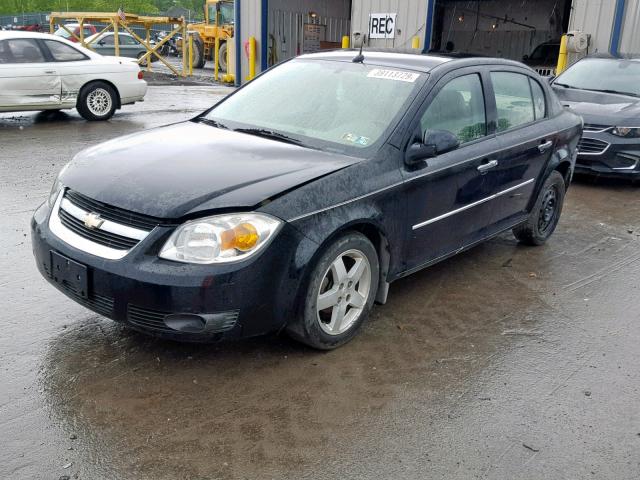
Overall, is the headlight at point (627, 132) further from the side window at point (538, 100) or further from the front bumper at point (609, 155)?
the side window at point (538, 100)

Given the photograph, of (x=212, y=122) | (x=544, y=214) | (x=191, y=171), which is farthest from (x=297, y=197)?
(x=544, y=214)

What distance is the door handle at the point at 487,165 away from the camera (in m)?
4.61

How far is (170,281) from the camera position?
10.3ft

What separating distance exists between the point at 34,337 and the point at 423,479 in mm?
2431

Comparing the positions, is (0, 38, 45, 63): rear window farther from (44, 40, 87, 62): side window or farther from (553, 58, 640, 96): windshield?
(553, 58, 640, 96): windshield

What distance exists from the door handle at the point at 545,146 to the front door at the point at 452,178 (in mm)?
789

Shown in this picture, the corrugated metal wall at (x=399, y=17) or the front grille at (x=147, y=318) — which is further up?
the corrugated metal wall at (x=399, y=17)

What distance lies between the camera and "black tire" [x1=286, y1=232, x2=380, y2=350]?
11.6 ft

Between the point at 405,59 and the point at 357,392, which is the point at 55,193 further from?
the point at 405,59

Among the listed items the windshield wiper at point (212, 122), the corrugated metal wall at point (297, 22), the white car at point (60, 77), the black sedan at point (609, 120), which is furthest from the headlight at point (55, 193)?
the corrugated metal wall at point (297, 22)

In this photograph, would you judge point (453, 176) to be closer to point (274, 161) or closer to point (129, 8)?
point (274, 161)

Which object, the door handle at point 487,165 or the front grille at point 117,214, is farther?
the door handle at point 487,165

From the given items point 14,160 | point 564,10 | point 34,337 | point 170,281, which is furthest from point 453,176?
point 564,10

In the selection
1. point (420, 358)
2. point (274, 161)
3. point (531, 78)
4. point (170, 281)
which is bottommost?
point (420, 358)
